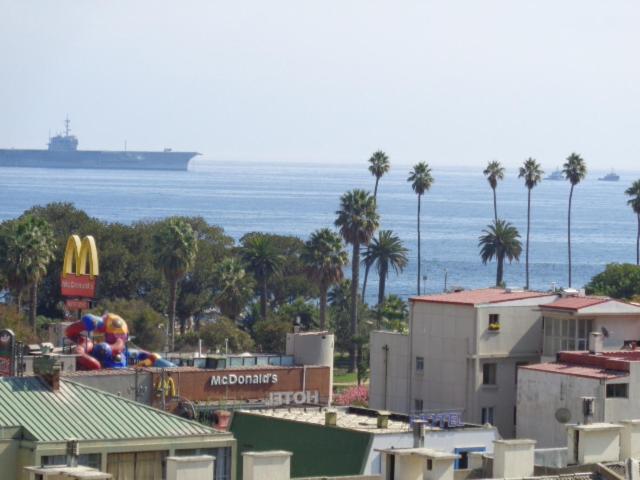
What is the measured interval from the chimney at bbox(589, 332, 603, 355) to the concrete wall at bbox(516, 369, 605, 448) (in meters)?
2.59

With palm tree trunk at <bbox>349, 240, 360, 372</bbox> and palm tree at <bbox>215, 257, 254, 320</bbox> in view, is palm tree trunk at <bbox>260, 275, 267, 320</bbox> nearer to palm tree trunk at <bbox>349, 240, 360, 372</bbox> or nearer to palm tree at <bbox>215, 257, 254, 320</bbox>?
palm tree trunk at <bbox>349, 240, 360, 372</bbox>

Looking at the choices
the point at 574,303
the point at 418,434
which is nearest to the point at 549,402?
the point at 574,303

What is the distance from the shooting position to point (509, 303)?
64.5 metres

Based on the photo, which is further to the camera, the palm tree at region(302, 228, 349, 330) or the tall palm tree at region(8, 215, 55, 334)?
the palm tree at region(302, 228, 349, 330)

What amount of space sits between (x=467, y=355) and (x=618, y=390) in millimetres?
8845

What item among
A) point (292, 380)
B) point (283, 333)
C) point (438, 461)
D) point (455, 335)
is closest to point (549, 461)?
point (438, 461)

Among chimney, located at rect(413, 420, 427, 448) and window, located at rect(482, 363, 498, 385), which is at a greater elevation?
window, located at rect(482, 363, 498, 385)

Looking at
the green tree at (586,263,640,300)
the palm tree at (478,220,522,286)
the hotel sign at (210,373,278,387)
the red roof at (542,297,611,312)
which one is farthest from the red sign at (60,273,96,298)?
the palm tree at (478,220,522,286)

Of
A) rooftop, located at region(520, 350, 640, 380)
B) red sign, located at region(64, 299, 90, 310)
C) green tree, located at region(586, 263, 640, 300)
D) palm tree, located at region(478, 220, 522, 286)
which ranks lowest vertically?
rooftop, located at region(520, 350, 640, 380)

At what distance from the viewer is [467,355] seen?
208 ft

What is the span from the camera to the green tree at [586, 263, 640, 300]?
13875 centimetres

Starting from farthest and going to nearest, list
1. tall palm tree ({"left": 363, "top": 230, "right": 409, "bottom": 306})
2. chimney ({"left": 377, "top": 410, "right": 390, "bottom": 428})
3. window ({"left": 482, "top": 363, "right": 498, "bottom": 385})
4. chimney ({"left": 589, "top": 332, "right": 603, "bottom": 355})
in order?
tall palm tree ({"left": 363, "top": 230, "right": 409, "bottom": 306}) → window ({"left": 482, "top": 363, "right": 498, "bottom": 385}) → chimney ({"left": 589, "top": 332, "right": 603, "bottom": 355}) → chimney ({"left": 377, "top": 410, "right": 390, "bottom": 428})

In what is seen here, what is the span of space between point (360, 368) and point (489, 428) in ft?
237

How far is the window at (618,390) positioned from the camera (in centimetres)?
5538
